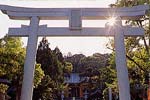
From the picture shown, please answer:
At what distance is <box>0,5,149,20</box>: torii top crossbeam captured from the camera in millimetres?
12148

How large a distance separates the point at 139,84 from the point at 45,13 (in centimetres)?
1353

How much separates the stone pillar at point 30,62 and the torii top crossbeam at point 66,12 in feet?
A: 1.09

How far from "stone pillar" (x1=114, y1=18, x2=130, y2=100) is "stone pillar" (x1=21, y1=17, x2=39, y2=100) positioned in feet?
10.4

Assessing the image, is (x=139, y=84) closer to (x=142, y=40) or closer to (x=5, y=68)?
(x=142, y=40)

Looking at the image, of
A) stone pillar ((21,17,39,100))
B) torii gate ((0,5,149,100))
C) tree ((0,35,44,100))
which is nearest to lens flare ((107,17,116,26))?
torii gate ((0,5,149,100))

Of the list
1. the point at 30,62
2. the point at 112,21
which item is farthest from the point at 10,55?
the point at 112,21

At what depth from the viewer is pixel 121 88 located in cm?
1132

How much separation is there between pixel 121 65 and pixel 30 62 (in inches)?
134

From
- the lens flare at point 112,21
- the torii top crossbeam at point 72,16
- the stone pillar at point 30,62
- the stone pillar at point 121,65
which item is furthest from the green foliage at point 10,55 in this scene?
the stone pillar at point 121,65

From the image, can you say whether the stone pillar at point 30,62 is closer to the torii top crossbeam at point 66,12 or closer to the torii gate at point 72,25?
the torii gate at point 72,25

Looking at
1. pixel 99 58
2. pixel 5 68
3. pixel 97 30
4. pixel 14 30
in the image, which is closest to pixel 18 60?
pixel 5 68

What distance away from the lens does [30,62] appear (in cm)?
1155

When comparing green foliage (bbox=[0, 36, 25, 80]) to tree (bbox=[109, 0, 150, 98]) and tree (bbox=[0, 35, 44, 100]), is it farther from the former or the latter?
tree (bbox=[109, 0, 150, 98])

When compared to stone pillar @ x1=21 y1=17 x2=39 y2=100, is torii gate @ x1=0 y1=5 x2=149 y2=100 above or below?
above
